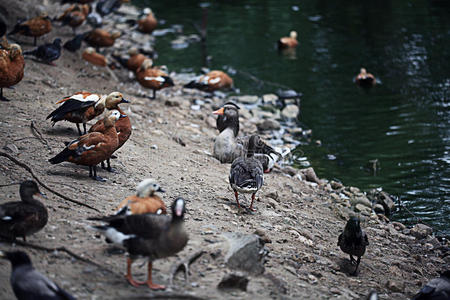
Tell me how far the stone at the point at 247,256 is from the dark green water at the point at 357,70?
472 cm

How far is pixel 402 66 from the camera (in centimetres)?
1778

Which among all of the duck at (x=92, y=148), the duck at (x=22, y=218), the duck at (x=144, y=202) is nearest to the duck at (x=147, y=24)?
the duck at (x=92, y=148)

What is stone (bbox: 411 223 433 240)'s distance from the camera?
847cm

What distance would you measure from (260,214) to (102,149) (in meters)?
2.43

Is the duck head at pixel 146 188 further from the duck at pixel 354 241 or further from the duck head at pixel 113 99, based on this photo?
the duck head at pixel 113 99

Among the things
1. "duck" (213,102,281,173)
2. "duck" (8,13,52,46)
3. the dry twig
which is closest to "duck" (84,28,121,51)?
"duck" (8,13,52,46)

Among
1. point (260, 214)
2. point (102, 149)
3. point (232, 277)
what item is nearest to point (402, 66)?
point (260, 214)

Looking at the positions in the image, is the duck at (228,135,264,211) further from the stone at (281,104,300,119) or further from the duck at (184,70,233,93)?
the duck at (184,70,233,93)

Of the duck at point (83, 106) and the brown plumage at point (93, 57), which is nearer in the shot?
the duck at point (83, 106)

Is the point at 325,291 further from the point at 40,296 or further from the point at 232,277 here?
the point at 40,296

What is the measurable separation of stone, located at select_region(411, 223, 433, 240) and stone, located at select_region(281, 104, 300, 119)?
5.99 meters

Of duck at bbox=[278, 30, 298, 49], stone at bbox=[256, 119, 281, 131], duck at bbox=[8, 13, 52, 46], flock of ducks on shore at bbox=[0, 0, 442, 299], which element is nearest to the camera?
flock of ducks on shore at bbox=[0, 0, 442, 299]

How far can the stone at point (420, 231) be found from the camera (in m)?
8.47

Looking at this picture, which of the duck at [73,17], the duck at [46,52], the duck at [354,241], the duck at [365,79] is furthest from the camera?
the duck at [73,17]
